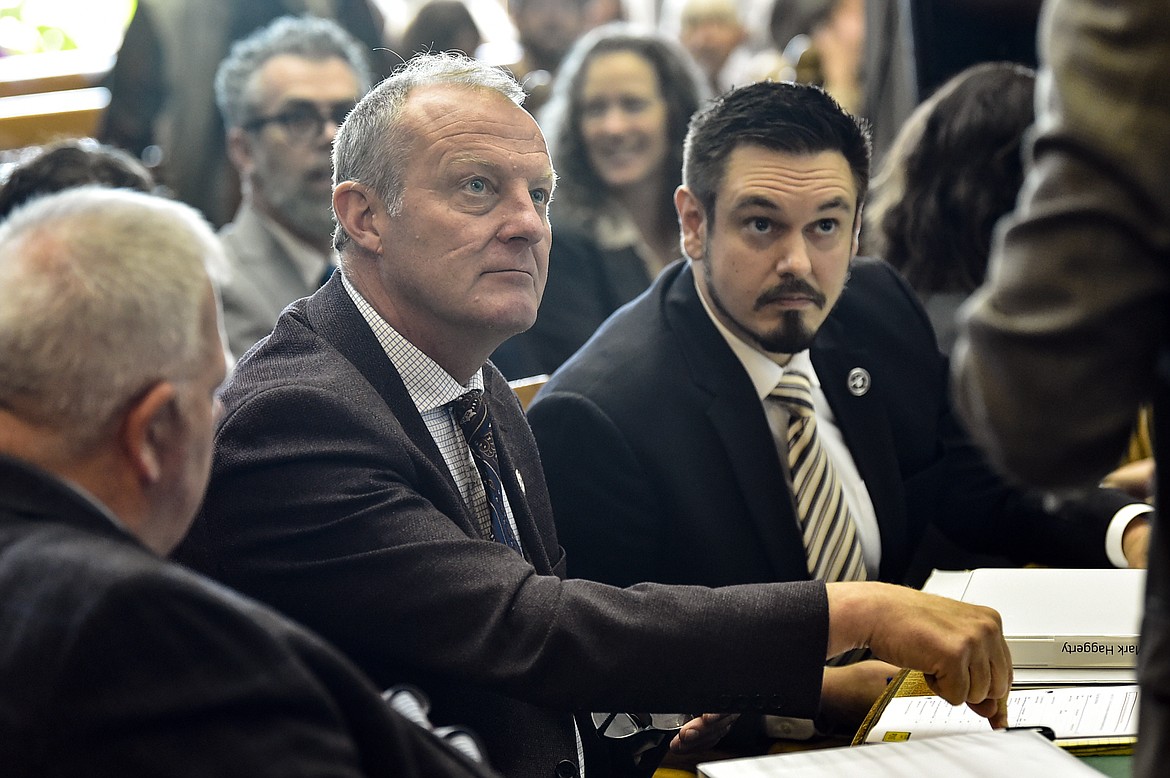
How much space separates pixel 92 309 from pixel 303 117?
112 inches

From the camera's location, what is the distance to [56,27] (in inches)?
269

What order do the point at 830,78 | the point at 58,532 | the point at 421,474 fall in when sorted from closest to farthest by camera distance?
the point at 58,532
the point at 421,474
the point at 830,78

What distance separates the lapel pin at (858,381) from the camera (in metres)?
2.35

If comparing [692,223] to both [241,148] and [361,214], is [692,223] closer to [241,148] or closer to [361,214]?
[361,214]

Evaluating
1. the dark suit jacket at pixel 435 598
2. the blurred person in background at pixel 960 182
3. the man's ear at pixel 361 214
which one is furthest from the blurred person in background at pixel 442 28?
the dark suit jacket at pixel 435 598

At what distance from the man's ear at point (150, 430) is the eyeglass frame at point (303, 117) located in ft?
9.21

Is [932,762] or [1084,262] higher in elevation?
[1084,262]

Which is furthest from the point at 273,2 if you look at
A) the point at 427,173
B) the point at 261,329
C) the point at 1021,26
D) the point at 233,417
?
the point at 233,417

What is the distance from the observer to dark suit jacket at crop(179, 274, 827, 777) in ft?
4.89

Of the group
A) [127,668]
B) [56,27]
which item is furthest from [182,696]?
[56,27]

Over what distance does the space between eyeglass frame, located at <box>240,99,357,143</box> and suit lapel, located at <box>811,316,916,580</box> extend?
195 centimetres

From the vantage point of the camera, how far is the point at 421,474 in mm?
1643

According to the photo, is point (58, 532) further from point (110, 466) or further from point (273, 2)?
point (273, 2)

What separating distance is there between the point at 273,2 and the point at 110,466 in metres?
4.51
